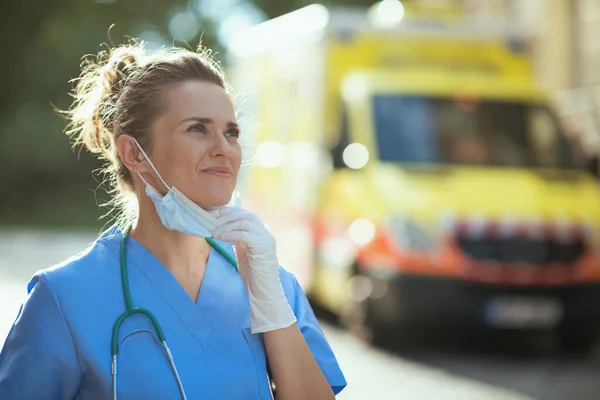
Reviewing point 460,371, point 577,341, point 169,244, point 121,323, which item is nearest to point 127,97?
point 169,244

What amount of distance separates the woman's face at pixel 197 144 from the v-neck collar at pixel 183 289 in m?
0.18

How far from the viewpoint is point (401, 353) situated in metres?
9.73

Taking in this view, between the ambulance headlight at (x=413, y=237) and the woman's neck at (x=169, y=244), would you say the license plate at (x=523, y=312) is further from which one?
the woman's neck at (x=169, y=244)

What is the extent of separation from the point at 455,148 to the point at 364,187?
961 mm

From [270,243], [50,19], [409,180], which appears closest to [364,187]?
[409,180]

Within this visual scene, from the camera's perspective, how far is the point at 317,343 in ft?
9.89

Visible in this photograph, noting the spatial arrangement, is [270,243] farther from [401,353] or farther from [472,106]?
[472,106]

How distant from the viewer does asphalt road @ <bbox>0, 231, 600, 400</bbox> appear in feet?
25.8

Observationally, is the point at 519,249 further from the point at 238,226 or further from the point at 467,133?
the point at 238,226

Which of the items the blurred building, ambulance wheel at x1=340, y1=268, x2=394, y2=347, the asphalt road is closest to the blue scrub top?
the asphalt road

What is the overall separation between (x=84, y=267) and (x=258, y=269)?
0.43 meters

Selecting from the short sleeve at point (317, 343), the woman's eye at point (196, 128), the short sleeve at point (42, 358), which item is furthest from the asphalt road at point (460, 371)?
the short sleeve at point (42, 358)

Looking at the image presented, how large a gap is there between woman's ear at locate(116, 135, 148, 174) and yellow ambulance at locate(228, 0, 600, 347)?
21.0 feet

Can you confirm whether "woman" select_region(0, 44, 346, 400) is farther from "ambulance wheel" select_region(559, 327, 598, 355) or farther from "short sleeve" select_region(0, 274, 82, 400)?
"ambulance wheel" select_region(559, 327, 598, 355)
